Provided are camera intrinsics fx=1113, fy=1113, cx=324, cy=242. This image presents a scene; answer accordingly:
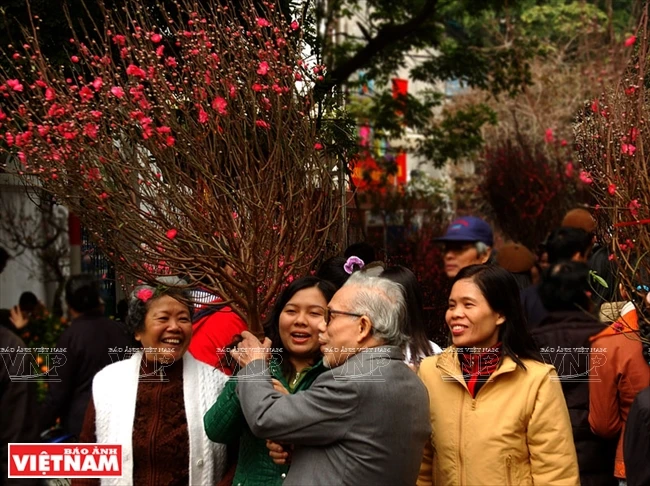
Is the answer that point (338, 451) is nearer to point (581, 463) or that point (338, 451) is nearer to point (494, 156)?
point (581, 463)

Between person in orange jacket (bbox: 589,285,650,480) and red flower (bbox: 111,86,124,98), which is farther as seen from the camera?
person in orange jacket (bbox: 589,285,650,480)

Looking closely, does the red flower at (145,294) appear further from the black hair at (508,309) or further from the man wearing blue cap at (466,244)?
the man wearing blue cap at (466,244)

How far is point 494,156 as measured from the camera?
17141 mm

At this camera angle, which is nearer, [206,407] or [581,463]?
[206,407]

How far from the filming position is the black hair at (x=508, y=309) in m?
4.28

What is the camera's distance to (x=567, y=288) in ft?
17.5

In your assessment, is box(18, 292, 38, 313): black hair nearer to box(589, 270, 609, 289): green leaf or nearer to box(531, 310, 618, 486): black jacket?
box(531, 310, 618, 486): black jacket

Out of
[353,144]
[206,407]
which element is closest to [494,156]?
[353,144]

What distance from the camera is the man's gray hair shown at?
3.89 metres

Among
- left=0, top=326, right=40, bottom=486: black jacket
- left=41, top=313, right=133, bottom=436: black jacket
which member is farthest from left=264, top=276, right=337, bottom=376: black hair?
left=41, top=313, right=133, bottom=436: black jacket

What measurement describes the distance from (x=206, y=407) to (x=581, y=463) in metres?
1.77

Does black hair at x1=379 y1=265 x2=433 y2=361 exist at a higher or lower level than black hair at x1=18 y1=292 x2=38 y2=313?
higher

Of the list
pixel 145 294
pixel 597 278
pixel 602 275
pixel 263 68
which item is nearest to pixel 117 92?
pixel 263 68

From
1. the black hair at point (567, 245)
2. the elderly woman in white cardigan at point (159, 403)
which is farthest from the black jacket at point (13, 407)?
the black hair at point (567, 245)
